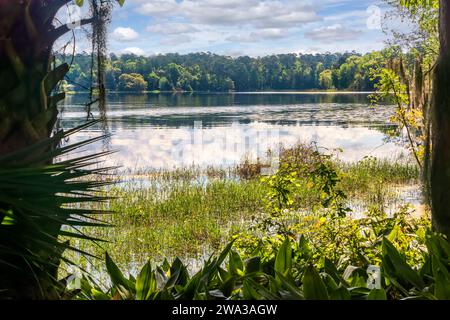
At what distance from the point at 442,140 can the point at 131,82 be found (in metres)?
61.9

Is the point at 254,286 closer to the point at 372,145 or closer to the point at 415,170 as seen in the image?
the point at 415,170

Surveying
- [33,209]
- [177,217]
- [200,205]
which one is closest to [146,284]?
[33,209]

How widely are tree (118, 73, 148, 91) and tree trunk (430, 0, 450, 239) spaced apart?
58.4 metres

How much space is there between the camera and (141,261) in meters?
7.35

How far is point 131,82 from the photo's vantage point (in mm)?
63344

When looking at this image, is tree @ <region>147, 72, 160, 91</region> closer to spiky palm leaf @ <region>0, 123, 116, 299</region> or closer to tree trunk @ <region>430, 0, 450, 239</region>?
tree trunk @ <region>430, 0, 450, 239</region>

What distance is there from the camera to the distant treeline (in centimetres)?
6125

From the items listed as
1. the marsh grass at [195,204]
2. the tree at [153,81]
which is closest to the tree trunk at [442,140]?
the marsh grass at [195,204]

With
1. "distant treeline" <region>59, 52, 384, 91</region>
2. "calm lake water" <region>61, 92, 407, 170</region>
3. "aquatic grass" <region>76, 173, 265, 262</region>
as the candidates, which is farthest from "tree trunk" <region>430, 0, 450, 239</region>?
"distant treeline" <region>59, 52, 384, 91</region>

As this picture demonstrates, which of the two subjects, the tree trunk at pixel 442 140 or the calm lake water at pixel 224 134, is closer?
the tree trunk at pixel 442 140

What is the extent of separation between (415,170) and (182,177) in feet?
19.3

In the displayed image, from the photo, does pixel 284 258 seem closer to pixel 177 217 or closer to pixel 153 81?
pixel 177 217

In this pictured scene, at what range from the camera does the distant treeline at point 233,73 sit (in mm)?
61250

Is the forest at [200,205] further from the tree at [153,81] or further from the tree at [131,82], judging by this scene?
the tree at [153,81]
